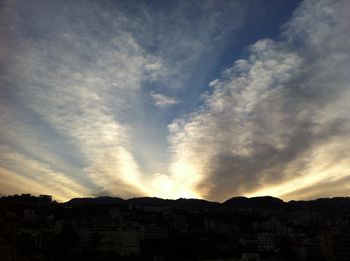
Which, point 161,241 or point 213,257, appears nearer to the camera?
point 213,257

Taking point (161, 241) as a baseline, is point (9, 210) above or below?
below

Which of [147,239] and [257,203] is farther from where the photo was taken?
[257,203]

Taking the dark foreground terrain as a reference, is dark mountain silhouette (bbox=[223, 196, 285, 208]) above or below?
above

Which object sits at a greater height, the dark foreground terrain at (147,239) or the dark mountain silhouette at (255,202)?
the dark mountain silhouette at (255,202)

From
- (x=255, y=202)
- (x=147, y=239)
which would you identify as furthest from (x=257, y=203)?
(x=147, y=239)

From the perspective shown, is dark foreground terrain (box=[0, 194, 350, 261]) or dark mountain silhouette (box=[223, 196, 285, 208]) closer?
dark foreground terrain (box=[0, 194, 350, 261])

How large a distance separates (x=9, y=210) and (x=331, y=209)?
110 metres

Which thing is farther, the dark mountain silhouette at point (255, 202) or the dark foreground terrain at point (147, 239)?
the dark mountain silhouette at point (255, 202)

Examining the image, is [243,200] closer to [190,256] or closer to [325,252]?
[325,252]

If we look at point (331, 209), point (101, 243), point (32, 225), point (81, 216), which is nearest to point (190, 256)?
point (101, 243)

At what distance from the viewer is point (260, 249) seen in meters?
51.4

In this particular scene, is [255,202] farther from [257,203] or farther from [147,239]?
[147,239]

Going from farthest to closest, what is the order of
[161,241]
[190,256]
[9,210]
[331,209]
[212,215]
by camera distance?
1. [331,209]
2. [212,215]
3. [161,241]
4. [190,256]
5. [9,210]

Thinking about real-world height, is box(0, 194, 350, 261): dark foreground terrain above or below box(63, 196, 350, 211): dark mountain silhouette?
below
